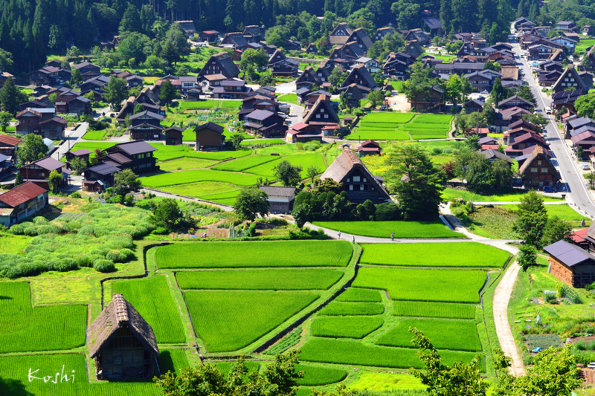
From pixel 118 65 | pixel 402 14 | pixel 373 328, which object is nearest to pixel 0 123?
pixel 118 65

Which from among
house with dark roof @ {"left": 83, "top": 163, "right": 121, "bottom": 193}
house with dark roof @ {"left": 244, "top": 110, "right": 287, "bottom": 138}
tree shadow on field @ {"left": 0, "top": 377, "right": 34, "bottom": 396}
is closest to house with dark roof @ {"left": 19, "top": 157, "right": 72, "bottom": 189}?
house with dark roof @ {"left": 83, "top": 163, "right": 121, "bottom": 193}

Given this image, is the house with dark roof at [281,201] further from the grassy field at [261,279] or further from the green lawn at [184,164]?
the green lawn at [184,164]

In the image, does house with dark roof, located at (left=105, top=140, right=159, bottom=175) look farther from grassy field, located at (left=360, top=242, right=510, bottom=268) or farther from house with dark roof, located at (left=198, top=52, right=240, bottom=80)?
house with dark roof, located at (left=198, top=52, right=240, bottom=80)

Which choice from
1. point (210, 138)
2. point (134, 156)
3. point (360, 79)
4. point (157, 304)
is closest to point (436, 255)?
point (157, 304)

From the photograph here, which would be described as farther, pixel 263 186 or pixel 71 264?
pixel 263 186

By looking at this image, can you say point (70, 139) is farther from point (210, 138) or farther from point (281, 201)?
point (281, 201)

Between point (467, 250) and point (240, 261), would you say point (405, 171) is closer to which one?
point (467, 250)

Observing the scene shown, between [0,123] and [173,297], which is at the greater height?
[173,297]
